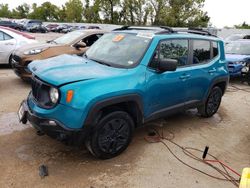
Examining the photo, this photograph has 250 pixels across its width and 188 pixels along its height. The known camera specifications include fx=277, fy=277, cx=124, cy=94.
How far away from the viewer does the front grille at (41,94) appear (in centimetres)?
356

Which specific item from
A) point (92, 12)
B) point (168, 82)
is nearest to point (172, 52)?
point (168, 82)

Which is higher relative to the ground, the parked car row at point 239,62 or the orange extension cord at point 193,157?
the parked car row at point 239,62

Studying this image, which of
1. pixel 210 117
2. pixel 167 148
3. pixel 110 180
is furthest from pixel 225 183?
pixel 210 117

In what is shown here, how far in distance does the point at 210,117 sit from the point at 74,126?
3.58 meters

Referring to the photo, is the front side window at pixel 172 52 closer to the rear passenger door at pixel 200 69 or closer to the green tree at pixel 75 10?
the rear passenger door at pixel 200 69

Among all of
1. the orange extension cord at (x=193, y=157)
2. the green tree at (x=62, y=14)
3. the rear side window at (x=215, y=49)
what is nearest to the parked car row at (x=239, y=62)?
the rear side window at (x=215, y=49)

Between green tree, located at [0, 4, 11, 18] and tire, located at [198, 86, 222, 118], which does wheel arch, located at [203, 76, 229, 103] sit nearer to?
tire, located at [198, 86, 222, 118]

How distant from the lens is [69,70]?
3.68 metres

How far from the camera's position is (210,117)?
595 centimetres

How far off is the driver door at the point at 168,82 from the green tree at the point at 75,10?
70.2 meters

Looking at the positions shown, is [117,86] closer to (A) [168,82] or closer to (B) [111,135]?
(B) [111,135]

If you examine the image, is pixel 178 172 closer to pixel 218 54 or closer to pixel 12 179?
pixel 12 179

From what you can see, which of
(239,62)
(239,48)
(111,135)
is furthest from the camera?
(239,48)

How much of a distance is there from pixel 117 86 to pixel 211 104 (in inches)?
114
